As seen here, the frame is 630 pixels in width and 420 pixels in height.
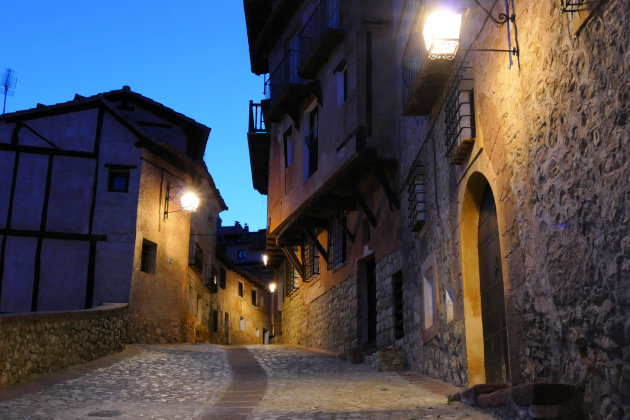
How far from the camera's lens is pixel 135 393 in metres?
9.38

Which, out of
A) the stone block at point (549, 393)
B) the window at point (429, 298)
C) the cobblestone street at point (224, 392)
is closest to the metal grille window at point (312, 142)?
the cobblestone street at point (224, 392)

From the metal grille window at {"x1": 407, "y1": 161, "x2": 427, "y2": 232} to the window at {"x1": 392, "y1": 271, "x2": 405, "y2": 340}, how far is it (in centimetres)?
231

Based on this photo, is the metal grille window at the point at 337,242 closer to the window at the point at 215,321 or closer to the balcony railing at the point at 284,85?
the balcony railing at the point at 284,85

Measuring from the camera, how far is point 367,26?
15.2 metres

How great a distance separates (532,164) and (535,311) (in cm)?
135

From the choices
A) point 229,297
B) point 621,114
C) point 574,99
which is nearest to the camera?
point 621,114

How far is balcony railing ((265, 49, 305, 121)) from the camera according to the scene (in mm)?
18469

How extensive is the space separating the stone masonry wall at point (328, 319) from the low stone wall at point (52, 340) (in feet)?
17.5

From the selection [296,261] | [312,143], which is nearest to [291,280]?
[296,261]

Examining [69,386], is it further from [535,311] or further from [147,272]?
[147,272]

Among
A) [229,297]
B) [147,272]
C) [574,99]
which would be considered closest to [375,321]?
[147,272]

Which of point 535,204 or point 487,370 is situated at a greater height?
point 535,204

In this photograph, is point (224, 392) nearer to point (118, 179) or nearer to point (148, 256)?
point (148, 256)

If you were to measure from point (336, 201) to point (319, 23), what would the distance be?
480cm
